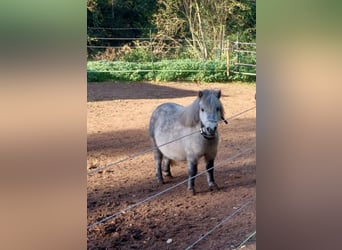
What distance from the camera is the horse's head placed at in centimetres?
163

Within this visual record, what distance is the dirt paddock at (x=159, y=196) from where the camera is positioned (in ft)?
5.66

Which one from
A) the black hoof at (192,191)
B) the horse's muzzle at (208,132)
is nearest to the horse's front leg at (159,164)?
the black hoof at (192,191)

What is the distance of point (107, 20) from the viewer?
407 cm

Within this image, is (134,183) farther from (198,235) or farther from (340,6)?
(340,6)

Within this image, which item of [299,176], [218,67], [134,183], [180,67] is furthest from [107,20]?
[299,176]

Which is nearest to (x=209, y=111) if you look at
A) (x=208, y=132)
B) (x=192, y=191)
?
(x=208, y=132)

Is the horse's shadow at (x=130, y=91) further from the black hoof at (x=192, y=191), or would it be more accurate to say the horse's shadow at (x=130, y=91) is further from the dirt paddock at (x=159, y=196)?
the black hoof at (x=192, y=191)

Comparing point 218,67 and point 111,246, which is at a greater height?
point 218,67

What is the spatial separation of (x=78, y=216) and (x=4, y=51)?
5.0 inches

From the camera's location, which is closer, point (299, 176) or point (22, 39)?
point (22, 39)

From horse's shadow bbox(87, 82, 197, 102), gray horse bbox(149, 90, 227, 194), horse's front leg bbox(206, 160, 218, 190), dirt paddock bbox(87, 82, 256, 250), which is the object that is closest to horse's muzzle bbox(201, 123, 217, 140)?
gray horse bbox(149, 90, 227, 194)

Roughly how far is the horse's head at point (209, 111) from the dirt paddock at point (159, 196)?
13.7 inches

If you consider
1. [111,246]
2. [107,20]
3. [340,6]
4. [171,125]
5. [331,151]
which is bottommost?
[111,246]

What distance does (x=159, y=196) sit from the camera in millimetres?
2051
